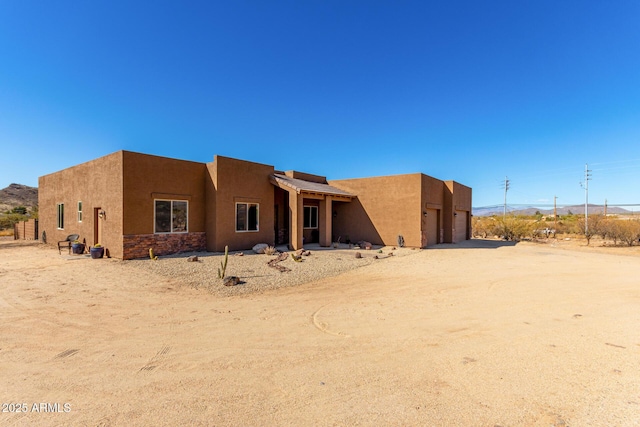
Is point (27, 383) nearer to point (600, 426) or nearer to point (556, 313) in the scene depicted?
point (600, 426)

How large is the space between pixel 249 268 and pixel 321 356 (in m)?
7.09

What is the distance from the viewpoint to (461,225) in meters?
23.0

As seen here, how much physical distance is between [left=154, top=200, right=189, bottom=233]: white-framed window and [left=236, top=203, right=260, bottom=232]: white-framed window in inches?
95.6

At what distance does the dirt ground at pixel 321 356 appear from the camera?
278 cm

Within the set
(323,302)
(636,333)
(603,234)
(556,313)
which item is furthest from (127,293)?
(603,234)

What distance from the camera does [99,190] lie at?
13227 millimetres

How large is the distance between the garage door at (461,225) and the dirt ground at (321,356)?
47.4 ft

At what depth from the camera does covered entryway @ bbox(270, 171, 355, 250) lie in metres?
15.5

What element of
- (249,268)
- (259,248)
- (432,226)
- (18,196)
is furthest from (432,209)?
(18,196)

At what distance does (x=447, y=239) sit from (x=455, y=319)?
54.1 ft

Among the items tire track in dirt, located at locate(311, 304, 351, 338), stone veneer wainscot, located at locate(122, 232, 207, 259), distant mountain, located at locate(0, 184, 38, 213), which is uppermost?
distant mountain, located at locate(0, 184, 38, 213)

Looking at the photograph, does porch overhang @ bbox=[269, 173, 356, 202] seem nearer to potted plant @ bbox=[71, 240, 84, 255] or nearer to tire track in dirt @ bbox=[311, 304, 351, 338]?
potted plant @ bbox=[71, 240, 84, 255]

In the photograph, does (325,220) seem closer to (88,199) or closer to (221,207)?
(221,207)

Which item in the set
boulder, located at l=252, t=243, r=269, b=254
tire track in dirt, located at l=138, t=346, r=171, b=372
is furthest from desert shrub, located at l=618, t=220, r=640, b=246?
tire track in dirt, located at l=138, t=346, r=171, b=372
